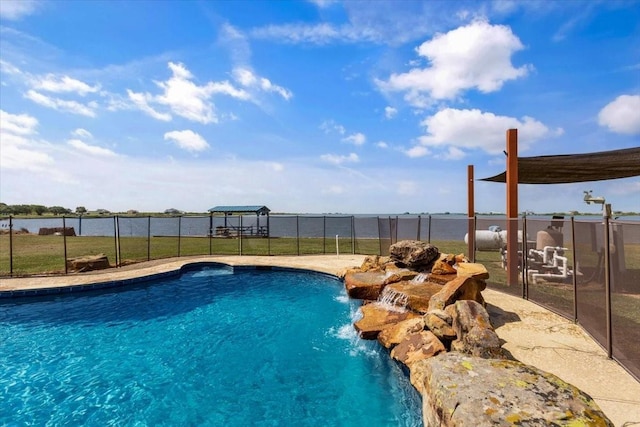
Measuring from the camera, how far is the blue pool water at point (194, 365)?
4414 mm

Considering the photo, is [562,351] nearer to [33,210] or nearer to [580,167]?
[580,167]

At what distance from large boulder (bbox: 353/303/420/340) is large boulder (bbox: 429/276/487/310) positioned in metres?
0.73

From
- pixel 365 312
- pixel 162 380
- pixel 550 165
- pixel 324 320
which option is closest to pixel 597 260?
pixel 550 165

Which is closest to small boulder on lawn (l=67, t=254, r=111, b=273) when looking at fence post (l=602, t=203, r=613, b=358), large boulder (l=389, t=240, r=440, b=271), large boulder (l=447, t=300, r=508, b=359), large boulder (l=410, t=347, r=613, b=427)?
large boulder (l=389, t=240, r=440, b=271)

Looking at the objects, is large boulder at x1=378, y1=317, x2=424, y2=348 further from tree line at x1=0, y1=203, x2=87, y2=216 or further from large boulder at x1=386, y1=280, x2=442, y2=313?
tree line at x1=0, y1=203, x2=87, y2=216

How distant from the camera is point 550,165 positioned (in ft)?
26.7

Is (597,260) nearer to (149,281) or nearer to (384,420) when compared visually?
(384,420)

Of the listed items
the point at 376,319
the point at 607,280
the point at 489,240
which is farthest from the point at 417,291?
the point at 489,240

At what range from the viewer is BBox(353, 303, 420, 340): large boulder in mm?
6523

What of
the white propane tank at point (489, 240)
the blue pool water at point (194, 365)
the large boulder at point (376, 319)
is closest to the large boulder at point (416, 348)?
the blue pool water at point (194, 365)

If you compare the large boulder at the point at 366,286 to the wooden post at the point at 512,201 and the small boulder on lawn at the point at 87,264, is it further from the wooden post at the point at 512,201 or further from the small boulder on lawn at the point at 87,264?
the small boulder on lawn at the point at 87,264

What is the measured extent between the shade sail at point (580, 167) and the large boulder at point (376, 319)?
5131 mm

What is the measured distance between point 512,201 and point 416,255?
292 centimetres

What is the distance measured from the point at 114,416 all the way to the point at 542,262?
10.8 metres
